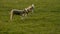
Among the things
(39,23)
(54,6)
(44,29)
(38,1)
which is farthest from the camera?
(38,1)

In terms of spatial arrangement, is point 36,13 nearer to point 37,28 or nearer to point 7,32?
point 37,28

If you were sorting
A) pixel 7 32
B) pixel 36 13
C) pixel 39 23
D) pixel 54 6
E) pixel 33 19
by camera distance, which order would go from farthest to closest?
pixel 54 6, pixel 36 13, pixel 33 19, pixel 39 23, pixel 7 32

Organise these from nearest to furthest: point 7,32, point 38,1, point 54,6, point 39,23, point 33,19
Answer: point 7,32 < point 39,23 < point 33,19 < point 54,6 < point 38,1

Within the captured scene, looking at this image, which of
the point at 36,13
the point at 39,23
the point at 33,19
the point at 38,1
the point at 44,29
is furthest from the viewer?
the point at 38,1

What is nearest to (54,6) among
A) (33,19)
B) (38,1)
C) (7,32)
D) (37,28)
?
(38,1)

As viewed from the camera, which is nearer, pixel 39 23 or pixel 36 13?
pixel 39 23

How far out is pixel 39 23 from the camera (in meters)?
12.3

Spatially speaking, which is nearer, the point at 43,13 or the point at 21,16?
the point at 21,16

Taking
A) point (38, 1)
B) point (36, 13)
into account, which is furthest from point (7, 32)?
point (38, 1)

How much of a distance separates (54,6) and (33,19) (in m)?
4.62

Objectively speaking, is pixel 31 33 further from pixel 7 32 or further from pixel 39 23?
pixel 39 23

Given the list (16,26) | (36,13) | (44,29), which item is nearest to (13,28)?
(16,26)

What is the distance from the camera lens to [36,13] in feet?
48.9

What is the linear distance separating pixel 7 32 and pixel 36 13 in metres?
4.60
